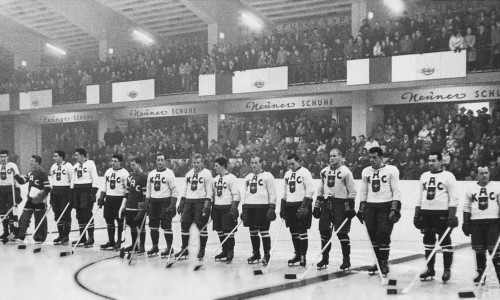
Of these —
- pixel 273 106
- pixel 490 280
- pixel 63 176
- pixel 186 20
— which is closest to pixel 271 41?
pixel 273 106

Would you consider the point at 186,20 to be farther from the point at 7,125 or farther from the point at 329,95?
the point at 7,125

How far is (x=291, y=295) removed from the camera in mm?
8930

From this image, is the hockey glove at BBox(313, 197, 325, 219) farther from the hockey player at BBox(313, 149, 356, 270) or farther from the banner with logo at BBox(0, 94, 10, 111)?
the banner with logo at BBox(0, 94, 10, 111)

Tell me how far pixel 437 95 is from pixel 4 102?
84.4 feet

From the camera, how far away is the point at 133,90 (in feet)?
108

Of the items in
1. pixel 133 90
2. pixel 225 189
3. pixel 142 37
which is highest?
pixel 142 37

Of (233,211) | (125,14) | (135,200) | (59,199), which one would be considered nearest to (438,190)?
(233,211)

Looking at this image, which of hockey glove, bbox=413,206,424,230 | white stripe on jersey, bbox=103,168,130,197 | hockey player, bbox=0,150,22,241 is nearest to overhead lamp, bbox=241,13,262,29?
hockey player, bbox=0,150,22,241

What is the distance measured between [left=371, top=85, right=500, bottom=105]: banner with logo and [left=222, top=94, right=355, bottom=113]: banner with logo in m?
1.40

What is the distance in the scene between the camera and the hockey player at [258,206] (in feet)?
38.5

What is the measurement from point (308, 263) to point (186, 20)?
2422 centimetres

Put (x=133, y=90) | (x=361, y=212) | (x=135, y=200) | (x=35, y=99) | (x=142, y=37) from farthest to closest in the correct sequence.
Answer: (x=35, y=99)
(x=142, y=37)
(x=133, y=90)
(x=135, y=200)
(x=361, y=212)

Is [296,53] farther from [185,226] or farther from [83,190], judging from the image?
[185,226]

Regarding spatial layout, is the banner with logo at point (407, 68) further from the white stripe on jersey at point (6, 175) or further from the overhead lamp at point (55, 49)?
the overhead lamp at point (55, 49)
